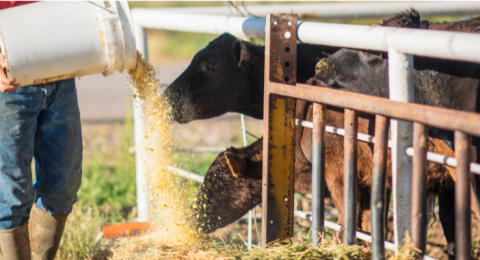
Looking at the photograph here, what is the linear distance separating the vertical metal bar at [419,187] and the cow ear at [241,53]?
6.23ft

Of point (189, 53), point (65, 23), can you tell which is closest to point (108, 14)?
point (65, 23)

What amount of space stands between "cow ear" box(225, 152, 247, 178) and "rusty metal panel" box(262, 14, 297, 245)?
0.56 m

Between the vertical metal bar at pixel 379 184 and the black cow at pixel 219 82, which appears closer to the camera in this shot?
the vertical metal bar at pixel 379 184

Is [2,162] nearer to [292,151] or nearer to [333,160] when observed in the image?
[292,151]

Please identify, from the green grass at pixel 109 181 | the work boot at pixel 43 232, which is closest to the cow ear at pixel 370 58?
the work boot at pixel 43 232

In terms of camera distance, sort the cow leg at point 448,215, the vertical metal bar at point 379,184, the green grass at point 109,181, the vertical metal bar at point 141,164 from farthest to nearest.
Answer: the green grass at point 109,181 → the vertical metal bar at point 141,164 → the cow leg at point 448,215 → the vertical metal bar at point 379,184

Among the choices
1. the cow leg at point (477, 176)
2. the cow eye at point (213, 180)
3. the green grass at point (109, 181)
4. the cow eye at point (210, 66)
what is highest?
the cow eye at point (210, 66)

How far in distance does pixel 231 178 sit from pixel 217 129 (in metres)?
4.43

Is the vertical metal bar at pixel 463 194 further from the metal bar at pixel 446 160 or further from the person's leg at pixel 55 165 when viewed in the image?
the person's leg at pixel 55 165

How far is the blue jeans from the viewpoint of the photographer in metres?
2.16

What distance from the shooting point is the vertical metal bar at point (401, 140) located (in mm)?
1578

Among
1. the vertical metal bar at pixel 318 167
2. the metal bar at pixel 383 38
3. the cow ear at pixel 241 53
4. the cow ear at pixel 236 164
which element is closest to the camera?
the metal bar at pixel 383 38

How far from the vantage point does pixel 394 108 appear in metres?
1.44

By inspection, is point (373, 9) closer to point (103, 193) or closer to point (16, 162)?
point (16, 162)
